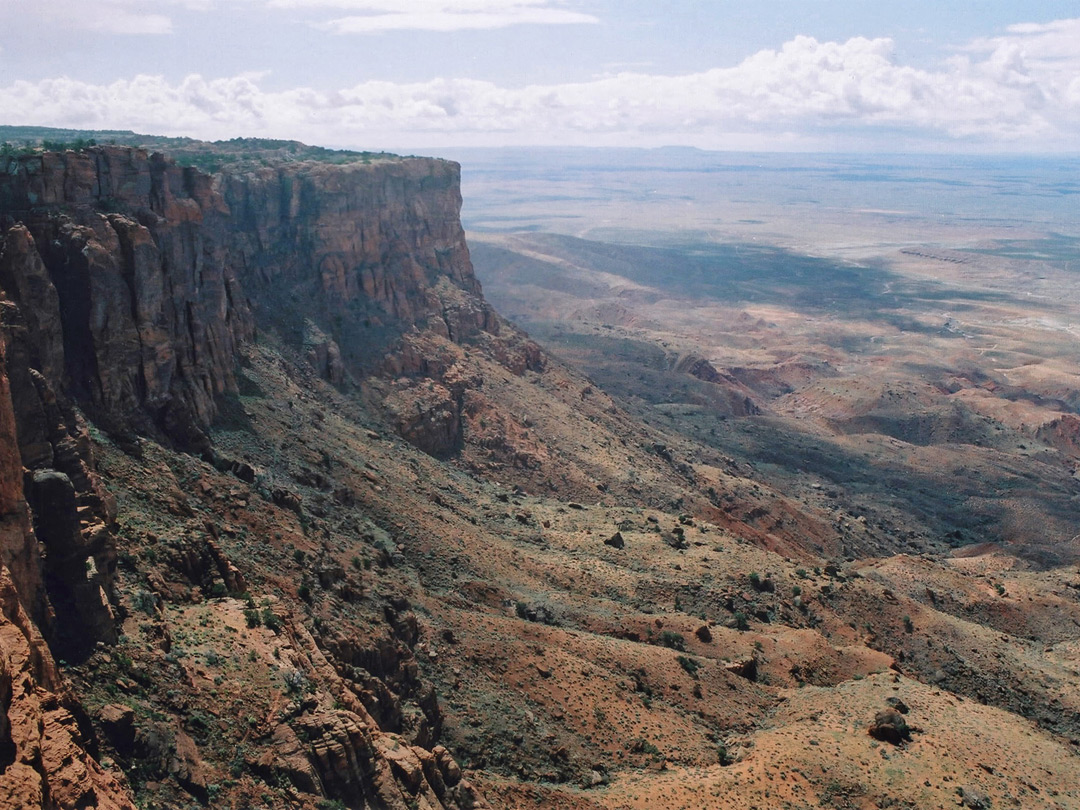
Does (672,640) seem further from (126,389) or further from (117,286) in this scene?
(117,286)

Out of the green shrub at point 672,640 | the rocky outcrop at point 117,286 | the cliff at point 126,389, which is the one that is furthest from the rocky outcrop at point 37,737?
the green shrub at point 672,640

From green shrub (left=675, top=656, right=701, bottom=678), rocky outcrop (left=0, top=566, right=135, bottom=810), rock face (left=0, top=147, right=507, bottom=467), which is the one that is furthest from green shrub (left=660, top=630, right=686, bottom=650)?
rocky outcrop (left=0, top=566, right=135, bottom=810)

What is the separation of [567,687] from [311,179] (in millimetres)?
60647

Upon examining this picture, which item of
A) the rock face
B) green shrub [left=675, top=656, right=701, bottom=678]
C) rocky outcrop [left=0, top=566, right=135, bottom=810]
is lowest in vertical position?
green shrub [left=675, top=656, right=701, bottom=678]

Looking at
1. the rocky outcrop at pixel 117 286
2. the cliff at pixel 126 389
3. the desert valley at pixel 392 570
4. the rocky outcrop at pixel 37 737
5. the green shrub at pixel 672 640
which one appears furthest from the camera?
the green shrub at pixel 672 640

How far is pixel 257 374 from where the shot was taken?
64125mm

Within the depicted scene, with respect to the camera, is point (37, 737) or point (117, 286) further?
point (117, 286)

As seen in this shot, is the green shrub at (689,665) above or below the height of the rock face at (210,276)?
below

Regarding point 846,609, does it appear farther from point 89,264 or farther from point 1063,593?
point 89,264

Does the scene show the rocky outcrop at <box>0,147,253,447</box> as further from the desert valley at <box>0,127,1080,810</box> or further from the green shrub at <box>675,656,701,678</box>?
the green shrub at <box>675,656,701,678</box>

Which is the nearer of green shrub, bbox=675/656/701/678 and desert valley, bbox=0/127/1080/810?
desert valley, bbox=0/127/1080/810

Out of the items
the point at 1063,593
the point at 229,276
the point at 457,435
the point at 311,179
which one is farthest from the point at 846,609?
the point at 311,179

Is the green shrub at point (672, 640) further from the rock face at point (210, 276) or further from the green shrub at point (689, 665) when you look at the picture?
the rock face at point (210, 276)

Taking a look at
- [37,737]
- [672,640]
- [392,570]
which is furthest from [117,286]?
[672,640]
